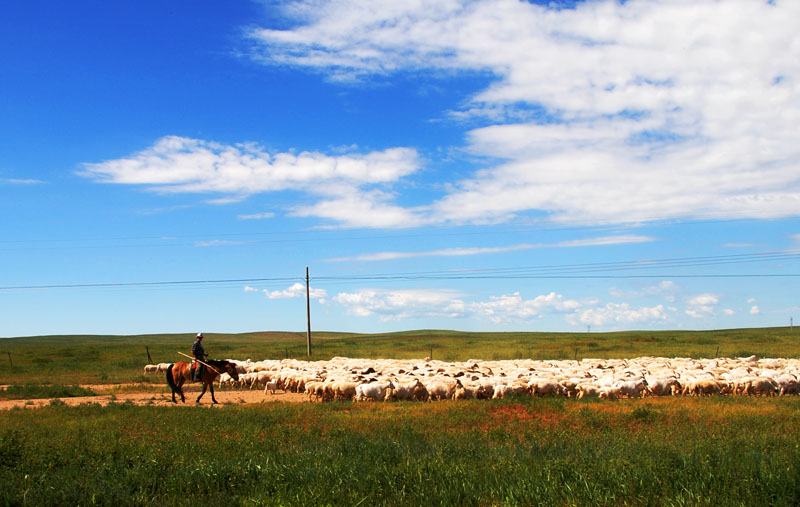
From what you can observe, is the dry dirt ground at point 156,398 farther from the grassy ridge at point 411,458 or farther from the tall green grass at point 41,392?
the grassy ridge at point 411,458

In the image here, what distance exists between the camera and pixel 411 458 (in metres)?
9.71

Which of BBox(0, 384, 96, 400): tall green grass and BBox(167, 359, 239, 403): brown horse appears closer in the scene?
BBox(167, 359, 239, 403): brown horse

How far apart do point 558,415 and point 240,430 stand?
8.28m

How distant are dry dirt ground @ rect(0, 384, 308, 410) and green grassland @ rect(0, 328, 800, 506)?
4275mm

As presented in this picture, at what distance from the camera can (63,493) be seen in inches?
311

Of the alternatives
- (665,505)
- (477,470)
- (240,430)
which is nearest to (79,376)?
(240,430)

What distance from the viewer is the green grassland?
7688mm

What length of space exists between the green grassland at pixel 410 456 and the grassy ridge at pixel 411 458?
0.03 metres

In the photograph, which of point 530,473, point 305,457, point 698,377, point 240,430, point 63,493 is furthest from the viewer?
point 698,377

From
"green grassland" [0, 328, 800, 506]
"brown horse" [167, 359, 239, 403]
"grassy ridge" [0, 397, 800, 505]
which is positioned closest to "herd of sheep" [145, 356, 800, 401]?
"brown horse" [167, 359, 239, 403]

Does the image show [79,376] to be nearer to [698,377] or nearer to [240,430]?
[240,430]

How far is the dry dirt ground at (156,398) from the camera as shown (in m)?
22.1

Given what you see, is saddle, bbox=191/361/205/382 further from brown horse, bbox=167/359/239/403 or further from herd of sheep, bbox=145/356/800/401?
herd of sheep, bbox=145/356/800/401

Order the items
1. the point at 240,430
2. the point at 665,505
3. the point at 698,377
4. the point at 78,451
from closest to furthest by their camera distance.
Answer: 1. the point at 665,505
2. the point at 78,451
3. the point at 240,430
4. the point at 698,377
